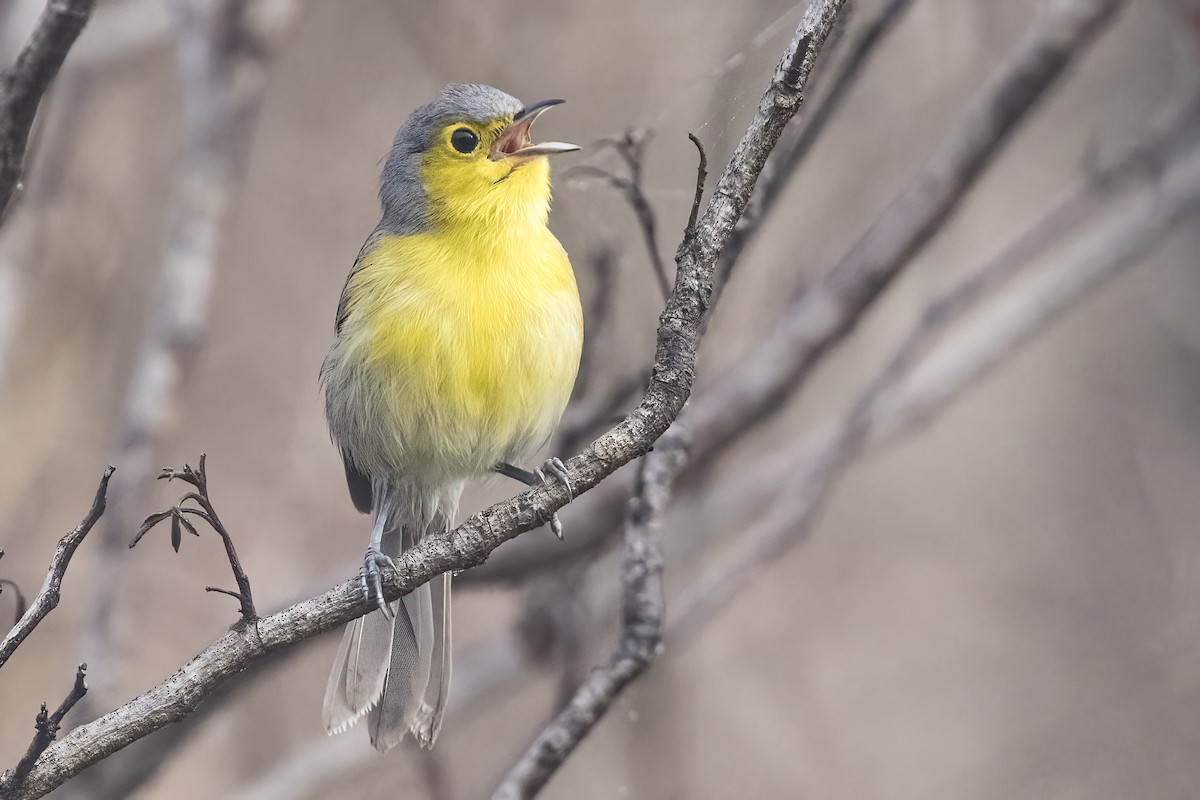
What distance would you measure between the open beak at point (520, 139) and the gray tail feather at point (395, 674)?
1315 mm

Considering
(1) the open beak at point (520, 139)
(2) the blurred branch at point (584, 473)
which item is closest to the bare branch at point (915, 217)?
(1) the open beak at point (520, 139)

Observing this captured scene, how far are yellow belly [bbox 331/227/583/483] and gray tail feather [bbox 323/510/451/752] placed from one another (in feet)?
1.66

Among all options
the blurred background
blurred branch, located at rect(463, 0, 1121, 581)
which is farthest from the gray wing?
blurred branch, located at rect(463, 0, 1121, 581)

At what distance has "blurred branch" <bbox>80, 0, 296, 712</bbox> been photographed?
376 cm

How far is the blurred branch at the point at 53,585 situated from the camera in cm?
170

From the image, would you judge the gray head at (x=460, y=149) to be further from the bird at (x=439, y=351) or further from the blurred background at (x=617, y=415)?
the blurred background at (x=617, y=415)

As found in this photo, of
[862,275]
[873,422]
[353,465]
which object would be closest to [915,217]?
[862,275]

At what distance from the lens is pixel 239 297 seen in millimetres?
6059

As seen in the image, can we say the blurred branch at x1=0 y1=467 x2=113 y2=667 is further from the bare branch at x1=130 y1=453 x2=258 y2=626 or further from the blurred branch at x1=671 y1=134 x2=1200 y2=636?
the blurred branch at x1=671 y1=134 x2=1200 y2=636

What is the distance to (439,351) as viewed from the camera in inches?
124

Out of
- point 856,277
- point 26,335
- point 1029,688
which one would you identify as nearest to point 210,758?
point 26,335

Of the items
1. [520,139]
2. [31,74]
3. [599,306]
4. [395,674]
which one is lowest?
[395,674]

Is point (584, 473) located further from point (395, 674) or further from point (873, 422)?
point (873, 422)

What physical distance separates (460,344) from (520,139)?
78 cm
